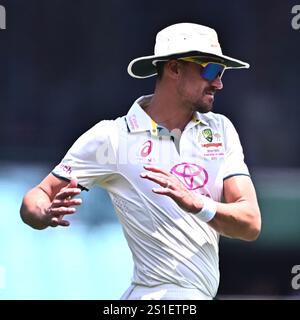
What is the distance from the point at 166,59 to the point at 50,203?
650mm

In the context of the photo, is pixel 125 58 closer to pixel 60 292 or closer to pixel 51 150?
pixel 51 150

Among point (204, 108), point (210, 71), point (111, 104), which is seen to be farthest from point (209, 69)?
point (111, 104)

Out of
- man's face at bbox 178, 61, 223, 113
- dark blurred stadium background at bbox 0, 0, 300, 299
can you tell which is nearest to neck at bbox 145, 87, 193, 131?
man's face at bbox 178, 61, 223, 113

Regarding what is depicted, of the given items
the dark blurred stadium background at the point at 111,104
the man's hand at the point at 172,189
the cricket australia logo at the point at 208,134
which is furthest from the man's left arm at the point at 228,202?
the dark blurred stadium background at the point at 111,104

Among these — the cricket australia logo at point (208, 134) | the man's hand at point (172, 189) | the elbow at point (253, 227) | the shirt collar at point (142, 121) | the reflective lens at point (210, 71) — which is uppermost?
the reflective lens at point (210, 71)

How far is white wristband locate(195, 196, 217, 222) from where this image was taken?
279 centimetres

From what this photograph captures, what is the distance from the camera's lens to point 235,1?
4.11 metres

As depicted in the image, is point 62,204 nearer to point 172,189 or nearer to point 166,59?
point 172,189

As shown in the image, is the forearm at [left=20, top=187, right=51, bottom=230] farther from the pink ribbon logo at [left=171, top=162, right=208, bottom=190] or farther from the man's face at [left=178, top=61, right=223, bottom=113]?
the man's face at [left=178, top=61, right=223, bottom=113]

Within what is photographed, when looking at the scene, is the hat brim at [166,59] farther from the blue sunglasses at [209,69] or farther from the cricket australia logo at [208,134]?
the cricket australia logo at [208,134]

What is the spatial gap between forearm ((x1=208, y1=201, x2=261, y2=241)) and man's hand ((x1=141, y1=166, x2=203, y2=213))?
13 cm

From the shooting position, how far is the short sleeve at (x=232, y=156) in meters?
2.99

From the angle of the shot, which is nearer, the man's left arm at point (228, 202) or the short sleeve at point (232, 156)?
the man's left arm at point (228, 202)

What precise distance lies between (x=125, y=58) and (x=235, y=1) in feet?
1.93
